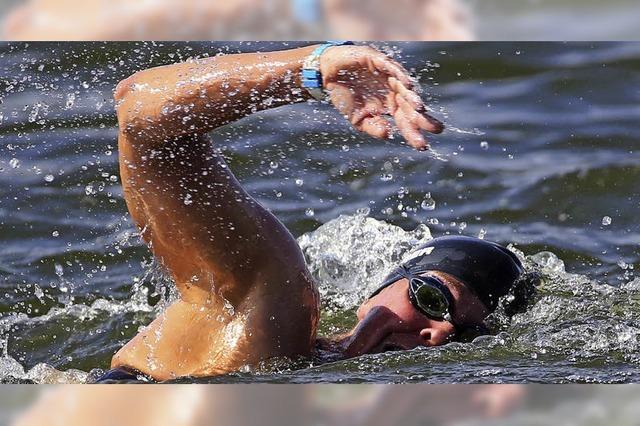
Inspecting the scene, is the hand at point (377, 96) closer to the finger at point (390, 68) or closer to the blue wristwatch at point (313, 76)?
the finger at point (390, 68)

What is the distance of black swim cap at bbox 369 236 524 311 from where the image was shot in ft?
12.1

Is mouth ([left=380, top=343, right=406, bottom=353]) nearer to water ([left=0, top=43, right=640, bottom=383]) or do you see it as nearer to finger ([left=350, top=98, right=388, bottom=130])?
water ([left=0, top=43, right=640, bottom=383])

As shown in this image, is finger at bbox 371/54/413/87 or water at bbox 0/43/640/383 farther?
water at bbox 0/43/640/383

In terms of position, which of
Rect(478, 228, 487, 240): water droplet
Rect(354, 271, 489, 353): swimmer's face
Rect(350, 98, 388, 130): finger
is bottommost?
Rect(354, 271, 489, 353): swimmer's face

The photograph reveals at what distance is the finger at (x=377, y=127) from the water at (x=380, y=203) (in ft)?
3.98

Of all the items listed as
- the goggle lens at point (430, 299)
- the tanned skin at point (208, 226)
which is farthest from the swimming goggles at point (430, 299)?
the tanned skin at point (208, 226)

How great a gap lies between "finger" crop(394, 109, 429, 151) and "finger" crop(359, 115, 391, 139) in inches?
0.9

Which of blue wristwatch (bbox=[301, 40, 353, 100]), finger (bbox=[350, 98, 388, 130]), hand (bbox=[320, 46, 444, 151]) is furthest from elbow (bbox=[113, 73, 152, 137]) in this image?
finger (bbox=[350, 98, 388, 130])

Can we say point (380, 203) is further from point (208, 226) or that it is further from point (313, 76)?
point (313, 76)

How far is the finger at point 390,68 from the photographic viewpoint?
1.79 metres

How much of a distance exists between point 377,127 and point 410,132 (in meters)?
0.10

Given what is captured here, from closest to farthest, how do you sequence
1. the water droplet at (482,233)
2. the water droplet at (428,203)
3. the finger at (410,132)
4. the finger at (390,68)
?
1. the finger at (410,132)
2. the finger at (390,68)
3. the water droplet at (482,233)
4. the water droplet at (428,203)

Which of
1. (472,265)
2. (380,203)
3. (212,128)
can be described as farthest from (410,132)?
(380,203)

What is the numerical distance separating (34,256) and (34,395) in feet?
12.6
